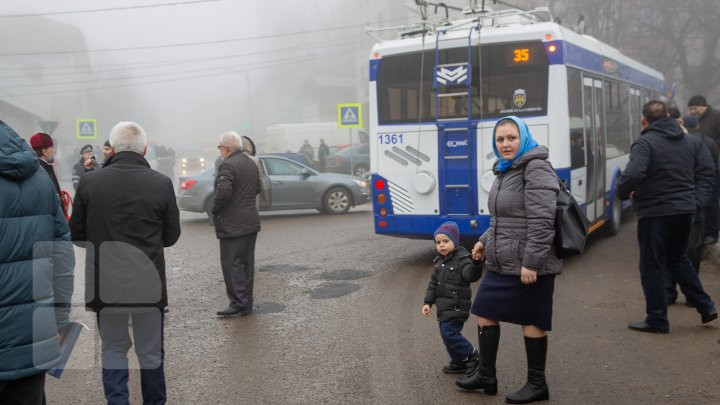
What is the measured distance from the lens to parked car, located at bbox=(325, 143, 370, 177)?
28.7 meters

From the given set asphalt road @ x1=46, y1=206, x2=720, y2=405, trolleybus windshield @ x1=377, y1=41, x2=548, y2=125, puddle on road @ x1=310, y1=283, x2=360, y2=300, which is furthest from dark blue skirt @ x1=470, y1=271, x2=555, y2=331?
trolleybus windshield @ x1=377, y1=41, x2=548, y2=125

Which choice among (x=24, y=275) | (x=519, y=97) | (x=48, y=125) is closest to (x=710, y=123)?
(x=519, y=97)

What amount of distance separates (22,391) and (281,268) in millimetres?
7070

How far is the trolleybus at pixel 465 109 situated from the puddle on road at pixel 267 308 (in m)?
2.54

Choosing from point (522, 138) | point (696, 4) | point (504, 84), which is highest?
point (696, 4)

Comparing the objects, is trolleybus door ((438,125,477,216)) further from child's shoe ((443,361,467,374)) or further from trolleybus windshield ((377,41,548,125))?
child's shoe ((443,361,467,374))

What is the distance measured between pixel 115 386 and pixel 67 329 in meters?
0.72

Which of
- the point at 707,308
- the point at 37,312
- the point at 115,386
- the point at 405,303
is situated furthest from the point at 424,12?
the point at 37,312

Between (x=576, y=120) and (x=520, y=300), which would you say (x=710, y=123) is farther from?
(x=520, y=300)

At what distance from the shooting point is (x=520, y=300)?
4.54m

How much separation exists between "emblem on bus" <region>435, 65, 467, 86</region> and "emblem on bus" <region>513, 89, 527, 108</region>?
68cm

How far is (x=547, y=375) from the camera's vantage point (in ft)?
17.2

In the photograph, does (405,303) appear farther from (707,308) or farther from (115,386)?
(115,386)

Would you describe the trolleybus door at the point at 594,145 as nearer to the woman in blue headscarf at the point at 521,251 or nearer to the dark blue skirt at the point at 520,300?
the woman in blue headscarf at the point at 521,251
